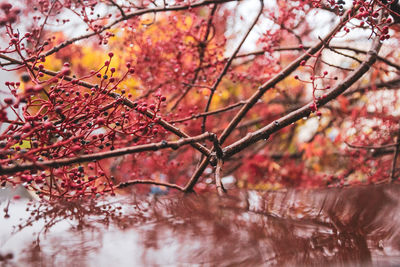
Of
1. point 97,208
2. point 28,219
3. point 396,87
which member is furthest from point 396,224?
point 396,87

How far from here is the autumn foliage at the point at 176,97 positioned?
4.25ft

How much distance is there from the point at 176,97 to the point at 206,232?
2.42m

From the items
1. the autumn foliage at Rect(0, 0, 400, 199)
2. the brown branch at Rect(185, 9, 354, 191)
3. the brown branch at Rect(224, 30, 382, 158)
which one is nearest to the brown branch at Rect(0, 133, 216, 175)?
the autumn foliage at Rect(0, 0, 400, 199)

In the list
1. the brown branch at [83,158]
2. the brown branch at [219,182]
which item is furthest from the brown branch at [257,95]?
the brown branch at [83,158]

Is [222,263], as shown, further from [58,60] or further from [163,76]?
[58,60]

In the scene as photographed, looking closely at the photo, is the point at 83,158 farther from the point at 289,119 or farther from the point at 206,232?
the point at 289,119

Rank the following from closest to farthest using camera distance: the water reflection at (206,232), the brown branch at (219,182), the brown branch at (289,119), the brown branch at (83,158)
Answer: the brown branch at (83,158)
the water reflection at (206,232)
the brown branch at (219,182)
the brown branch at (289,119)

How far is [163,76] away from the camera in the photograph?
3033 mm

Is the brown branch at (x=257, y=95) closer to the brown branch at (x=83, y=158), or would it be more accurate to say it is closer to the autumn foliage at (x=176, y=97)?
the autumn foliage at (x=176, y=97)

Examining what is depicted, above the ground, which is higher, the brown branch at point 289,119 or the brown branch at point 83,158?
the brown branch at point 289,119

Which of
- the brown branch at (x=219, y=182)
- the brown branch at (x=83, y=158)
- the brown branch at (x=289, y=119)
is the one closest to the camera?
the brown branch at (x=83, y=158)

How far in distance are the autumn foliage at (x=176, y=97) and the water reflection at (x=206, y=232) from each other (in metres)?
0.14

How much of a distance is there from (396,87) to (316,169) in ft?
5.17

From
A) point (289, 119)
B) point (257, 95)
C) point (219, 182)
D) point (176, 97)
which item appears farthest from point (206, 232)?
point (176, 97)
